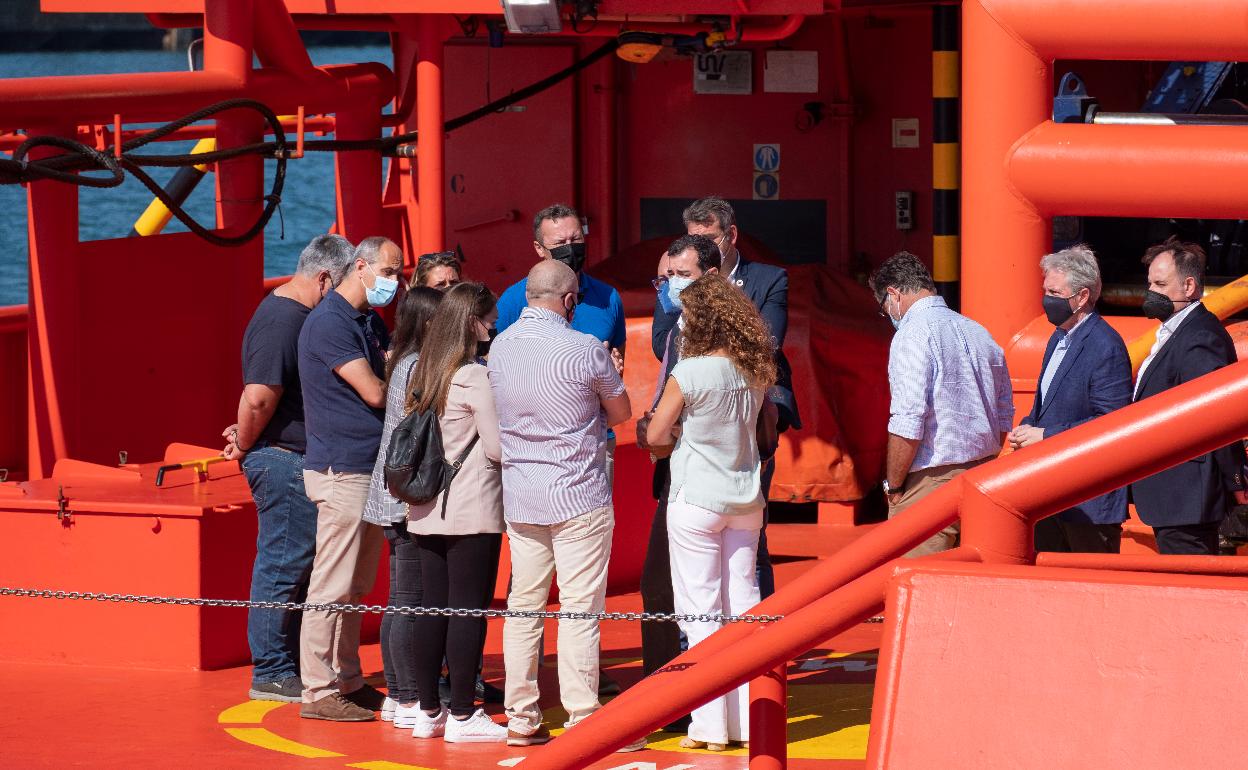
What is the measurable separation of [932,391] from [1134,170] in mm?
2024

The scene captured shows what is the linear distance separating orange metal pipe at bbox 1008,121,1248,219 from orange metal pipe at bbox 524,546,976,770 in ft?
13.9

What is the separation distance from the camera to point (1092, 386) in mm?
5262

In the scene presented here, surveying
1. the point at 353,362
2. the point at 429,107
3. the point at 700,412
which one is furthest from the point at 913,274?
the point at 429,107

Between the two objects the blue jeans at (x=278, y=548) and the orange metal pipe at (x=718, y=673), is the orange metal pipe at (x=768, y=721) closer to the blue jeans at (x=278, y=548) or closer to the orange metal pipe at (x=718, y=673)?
the orange metal pipe at (x=718, y=673)

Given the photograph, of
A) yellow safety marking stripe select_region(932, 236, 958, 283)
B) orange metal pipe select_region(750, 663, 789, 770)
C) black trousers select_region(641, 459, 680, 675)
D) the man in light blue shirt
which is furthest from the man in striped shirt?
yellow safety marking stripe select_region(932, 236, 958, 283)

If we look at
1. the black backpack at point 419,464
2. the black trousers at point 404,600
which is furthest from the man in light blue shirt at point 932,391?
the black trousers at point 404,600

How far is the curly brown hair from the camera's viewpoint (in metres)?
4.95

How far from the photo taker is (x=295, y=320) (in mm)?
5633

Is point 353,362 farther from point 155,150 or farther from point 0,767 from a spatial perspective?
point 155,150

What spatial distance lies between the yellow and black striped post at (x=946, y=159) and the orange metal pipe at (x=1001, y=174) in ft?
5.38

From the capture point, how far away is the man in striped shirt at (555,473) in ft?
16.4

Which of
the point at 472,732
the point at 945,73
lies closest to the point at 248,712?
the point at 472,732

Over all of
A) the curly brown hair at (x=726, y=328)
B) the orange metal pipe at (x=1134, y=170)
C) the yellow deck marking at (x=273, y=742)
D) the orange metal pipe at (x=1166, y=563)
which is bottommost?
the yellow deck marking at (x=273, y=742)

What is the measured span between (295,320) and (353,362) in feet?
1.19
